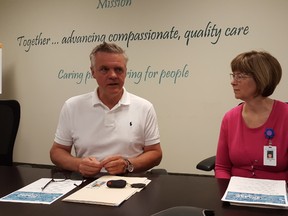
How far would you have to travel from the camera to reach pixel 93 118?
2.16 metres

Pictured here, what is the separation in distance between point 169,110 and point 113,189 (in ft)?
8.01

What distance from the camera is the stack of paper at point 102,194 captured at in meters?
1.32

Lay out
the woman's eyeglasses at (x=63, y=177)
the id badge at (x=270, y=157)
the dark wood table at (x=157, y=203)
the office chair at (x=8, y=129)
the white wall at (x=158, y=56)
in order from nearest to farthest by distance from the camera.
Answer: the dark wood table at (x=157, y=203) → the woman's eyeglasses at (x=63, y=177) → the id badge at (x=270, y=157) → the office chair at (x=8, y=129) → the white wall at (x=158, y=56)

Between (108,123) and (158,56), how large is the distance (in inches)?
72.0

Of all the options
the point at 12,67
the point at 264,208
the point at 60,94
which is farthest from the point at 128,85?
the point at 264,208

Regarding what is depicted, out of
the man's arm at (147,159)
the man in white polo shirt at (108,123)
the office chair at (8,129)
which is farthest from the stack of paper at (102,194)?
the office chair at (8,129)

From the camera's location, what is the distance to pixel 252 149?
6.31 feet

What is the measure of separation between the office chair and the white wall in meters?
1.63

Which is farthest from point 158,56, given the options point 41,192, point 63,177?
point 41,192

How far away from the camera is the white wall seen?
348 cm

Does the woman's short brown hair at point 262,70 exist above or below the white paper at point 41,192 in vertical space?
above

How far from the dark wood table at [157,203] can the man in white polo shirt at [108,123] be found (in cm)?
50

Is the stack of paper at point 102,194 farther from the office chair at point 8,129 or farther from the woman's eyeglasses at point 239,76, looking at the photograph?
the office chair at point 8,129

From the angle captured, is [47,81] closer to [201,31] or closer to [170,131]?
[170,131]
